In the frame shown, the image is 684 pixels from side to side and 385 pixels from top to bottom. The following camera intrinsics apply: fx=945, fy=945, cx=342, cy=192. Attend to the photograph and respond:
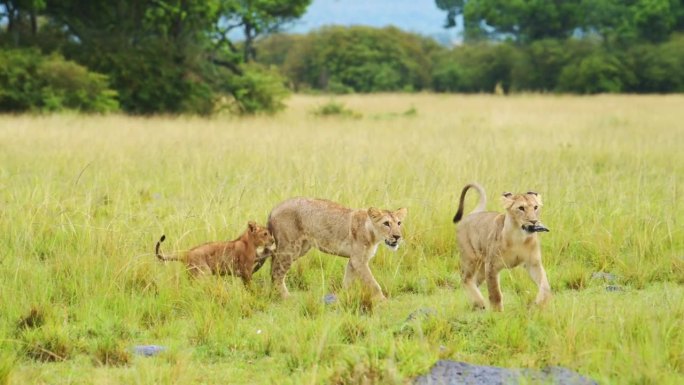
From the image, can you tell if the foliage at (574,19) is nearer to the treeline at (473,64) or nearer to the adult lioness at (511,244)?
the treeline at (473,64)

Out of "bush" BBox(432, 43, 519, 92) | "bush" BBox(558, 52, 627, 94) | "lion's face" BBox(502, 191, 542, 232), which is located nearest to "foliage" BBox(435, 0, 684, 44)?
"bush" BBox(432, 43, 519, 92)

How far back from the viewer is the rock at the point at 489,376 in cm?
440

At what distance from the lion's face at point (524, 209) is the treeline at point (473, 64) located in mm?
31984

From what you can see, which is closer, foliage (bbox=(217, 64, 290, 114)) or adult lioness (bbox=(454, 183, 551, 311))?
adult lioness (bbox=(454, 183, 551, 311))

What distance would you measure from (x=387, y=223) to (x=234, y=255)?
46.5 inches

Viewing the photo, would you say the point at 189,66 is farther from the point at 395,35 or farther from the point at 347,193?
the point at 395,35

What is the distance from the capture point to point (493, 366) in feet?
15.5

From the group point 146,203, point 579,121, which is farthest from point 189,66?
point 146,203

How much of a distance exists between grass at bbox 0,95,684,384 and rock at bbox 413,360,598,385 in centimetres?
8

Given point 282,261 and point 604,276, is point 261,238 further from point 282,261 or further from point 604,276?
point 604,276

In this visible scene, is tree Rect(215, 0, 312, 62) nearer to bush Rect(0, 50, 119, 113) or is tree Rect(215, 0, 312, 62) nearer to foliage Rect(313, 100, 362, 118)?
foliage Rect(313, 100, 362, 118)

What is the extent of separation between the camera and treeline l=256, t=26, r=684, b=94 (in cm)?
4478

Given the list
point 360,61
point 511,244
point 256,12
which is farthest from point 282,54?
point 511,244

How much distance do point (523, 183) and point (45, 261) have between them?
5169 millimetres
